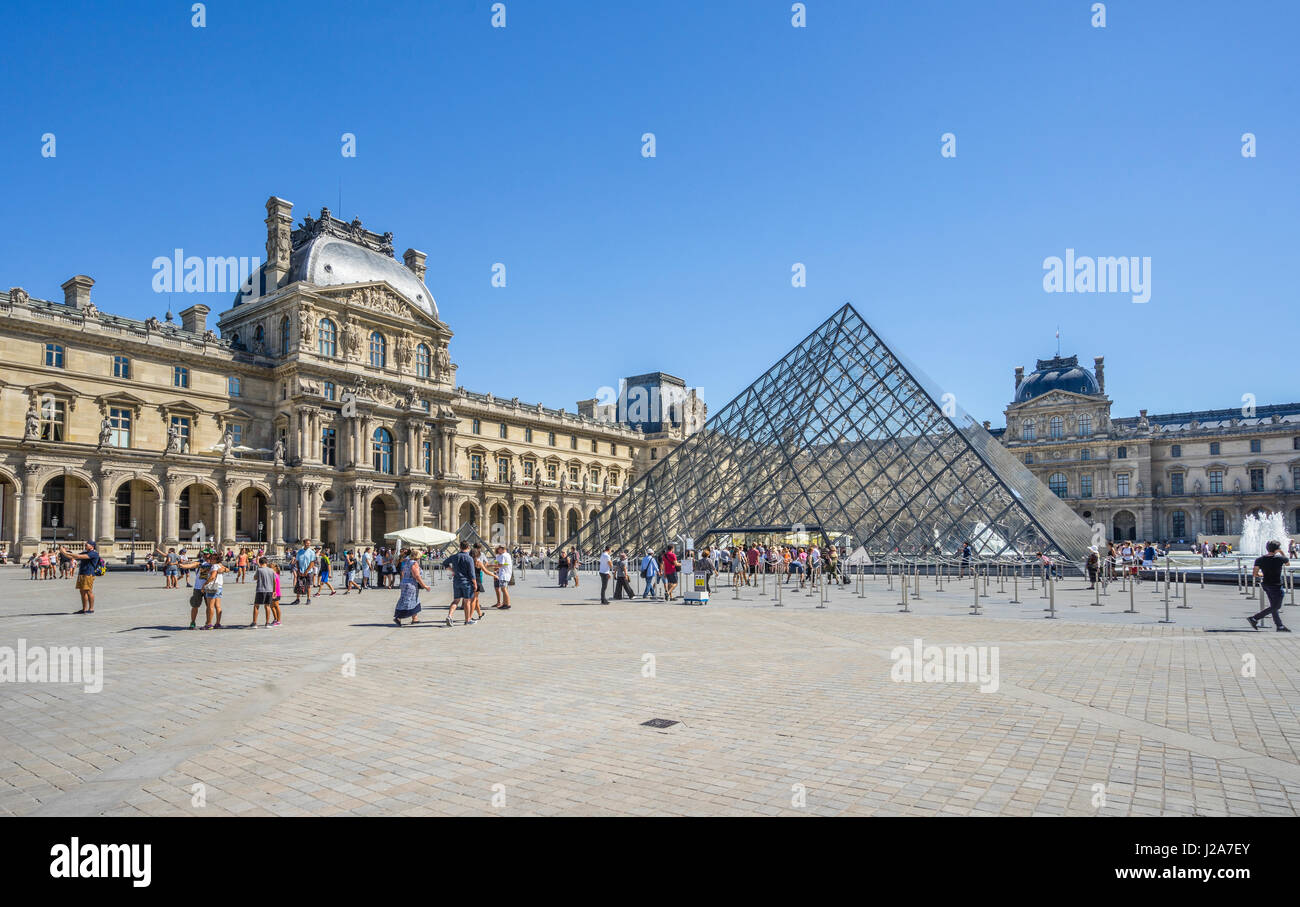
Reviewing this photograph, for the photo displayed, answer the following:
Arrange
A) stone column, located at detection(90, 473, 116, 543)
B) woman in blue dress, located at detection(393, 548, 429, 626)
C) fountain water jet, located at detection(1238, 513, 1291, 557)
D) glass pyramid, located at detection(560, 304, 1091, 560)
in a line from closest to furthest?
woman in blue dress, located at detection(393, 548, 429, 626), glass pyramid, located at detection(560, 304, 1091, 560), stone column, located at detection(90, 473, 116, 543), fountain water jet, located at detection(1238, 513, 1291, 557)

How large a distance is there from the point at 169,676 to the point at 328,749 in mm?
3804

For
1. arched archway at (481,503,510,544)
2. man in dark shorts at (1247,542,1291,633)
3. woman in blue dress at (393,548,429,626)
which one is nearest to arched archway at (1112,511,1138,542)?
arched archway at (481,503,510,544)

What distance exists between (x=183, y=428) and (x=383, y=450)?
32.9 ft

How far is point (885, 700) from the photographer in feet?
21.2

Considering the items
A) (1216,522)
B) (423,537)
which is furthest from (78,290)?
(1216,522)

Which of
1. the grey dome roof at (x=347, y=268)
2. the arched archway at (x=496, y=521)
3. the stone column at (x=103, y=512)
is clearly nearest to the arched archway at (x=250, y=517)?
the stone column at (x=103, y=512)

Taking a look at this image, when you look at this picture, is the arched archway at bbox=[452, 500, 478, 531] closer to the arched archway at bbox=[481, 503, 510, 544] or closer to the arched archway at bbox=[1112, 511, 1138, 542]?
the arched archway at bbox=[481, 503, 510, 544]

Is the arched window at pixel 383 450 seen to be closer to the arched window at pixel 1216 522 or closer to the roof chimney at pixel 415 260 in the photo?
the roof chimney at pixel 415 260

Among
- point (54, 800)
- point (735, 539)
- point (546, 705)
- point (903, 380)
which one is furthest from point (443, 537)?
point (54, 800)

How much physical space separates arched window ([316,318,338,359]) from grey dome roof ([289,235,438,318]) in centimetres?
223

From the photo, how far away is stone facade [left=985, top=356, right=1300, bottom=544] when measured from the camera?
65.9m

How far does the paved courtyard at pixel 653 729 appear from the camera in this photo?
13.2ft
